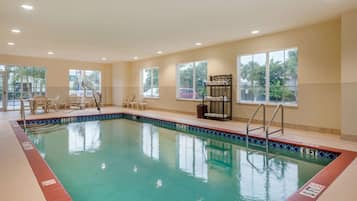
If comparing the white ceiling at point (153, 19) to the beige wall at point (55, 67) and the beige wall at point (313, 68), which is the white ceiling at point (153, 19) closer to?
the beige wall at point (313, 68)

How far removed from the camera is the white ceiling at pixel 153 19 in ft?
13.6

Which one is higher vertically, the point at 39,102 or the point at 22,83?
the point at 22,83

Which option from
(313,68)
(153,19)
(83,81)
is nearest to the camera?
(153,19)

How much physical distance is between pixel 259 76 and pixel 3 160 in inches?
246

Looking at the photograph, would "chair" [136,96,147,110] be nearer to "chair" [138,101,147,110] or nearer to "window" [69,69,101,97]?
"chair" [138,101,147,110]

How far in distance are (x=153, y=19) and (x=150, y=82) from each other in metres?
6.49

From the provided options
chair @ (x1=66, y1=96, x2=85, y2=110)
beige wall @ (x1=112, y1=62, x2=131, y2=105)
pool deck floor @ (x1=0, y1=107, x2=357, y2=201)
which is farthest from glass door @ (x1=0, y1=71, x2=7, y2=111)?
pool deck floor @ (x1=0, y1=107, x2=357, y2=201)

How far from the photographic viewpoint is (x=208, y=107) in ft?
26.9

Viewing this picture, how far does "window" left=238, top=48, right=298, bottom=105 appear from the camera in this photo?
6.12 metres

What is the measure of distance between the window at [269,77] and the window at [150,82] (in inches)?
187

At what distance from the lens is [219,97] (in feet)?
24.5

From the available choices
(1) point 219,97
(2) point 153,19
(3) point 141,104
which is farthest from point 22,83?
(1) point 219,97

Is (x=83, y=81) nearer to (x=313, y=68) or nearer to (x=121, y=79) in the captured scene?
(x=121, y=79)

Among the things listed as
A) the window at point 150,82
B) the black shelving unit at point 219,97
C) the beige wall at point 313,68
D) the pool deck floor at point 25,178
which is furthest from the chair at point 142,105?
the pool deck floor at point 25,178
